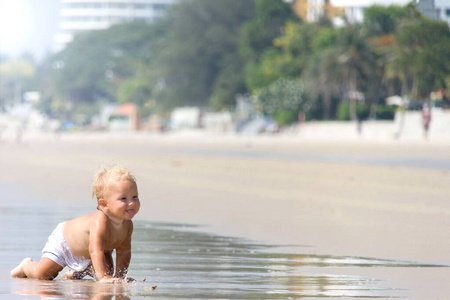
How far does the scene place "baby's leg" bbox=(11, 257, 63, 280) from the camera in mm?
6137

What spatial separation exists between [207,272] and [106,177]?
3.66 ft

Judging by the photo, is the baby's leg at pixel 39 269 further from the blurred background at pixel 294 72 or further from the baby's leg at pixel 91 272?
the blurred background at pixel 294 72

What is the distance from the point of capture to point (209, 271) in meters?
6.65

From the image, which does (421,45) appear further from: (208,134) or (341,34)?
(208,134)

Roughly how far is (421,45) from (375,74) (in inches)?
479

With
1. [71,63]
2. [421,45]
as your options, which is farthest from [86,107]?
[421,45]

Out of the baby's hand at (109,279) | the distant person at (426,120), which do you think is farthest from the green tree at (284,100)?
the baby's hand at (109,279)

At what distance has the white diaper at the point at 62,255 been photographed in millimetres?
6121

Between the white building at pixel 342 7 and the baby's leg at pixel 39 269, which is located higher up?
the white building at pixel 342 7

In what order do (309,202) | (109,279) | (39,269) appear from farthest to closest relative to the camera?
(309,202), (39,269), (109,279)

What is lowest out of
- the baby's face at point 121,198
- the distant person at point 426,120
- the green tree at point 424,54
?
the distant person at point 426,120

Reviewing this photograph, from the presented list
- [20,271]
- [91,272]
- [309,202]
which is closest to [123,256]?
[91,272]

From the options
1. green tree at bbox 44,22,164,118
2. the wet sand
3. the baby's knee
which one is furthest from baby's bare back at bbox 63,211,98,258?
green tree at bbox 44,22,164,118

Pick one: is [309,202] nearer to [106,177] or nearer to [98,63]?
[106,177]
